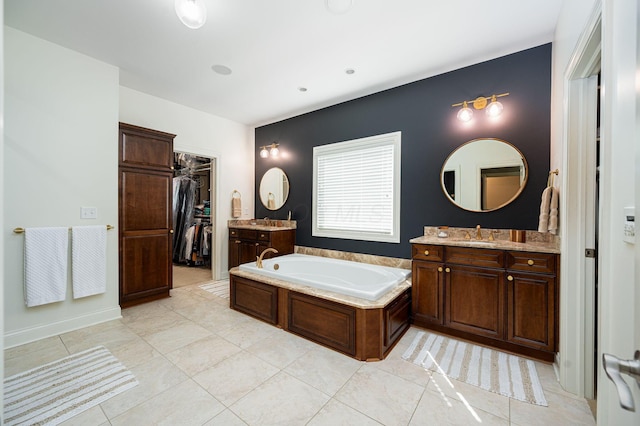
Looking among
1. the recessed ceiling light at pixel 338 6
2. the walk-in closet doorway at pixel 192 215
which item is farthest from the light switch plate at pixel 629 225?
the walk-in closet doorway at pixel 192 215

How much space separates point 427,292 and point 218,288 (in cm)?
306

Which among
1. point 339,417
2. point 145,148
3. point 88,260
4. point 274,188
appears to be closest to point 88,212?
point 88,260

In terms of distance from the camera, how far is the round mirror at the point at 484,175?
8.64 ft

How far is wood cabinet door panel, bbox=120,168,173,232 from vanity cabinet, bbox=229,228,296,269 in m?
1.13

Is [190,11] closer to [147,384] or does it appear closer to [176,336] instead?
[147,384]

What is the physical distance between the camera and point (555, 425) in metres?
1.50

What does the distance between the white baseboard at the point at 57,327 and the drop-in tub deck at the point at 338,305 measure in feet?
4.25

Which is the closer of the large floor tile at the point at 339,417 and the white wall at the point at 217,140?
the large floor tile at the point at 339,417

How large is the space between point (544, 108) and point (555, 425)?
255 centimetres

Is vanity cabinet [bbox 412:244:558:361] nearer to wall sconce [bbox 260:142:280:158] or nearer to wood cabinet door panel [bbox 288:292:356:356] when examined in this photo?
wood cabinet door panel [bbox 288:292:356:356]

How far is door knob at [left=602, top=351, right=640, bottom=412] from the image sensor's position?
0.51 meters

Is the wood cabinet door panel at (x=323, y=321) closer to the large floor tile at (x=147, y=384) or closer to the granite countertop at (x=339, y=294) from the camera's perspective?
the granite countertop at (x=339, y=294)

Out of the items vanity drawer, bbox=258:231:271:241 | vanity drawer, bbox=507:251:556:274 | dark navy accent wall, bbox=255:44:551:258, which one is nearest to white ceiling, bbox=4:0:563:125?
dark navy accent wall, bbox=255:44:551:258

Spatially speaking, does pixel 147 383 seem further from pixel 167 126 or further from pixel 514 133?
pixel 514 133
